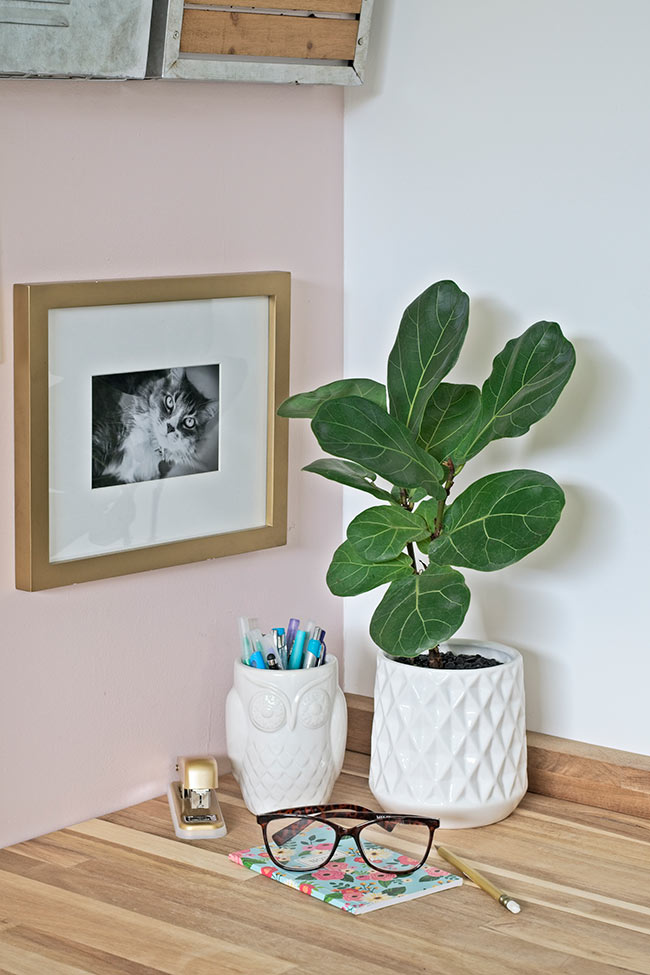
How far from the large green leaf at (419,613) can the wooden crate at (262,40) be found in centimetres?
48

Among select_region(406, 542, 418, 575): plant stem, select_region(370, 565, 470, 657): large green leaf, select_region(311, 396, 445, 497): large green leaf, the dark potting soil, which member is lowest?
the dark potting soil

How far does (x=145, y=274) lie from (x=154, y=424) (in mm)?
132

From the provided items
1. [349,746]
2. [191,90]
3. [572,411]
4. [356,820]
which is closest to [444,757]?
[356,820]

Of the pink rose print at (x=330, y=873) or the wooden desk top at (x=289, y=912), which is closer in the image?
the wooden desk top at (x=289, y=912)

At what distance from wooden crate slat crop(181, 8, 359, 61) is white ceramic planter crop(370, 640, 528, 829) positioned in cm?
56

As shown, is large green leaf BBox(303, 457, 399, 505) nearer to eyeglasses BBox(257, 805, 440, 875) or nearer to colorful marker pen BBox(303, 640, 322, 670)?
colorful marker pen BBox(303, 640, 322, 670)

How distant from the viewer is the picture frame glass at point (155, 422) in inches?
43.9

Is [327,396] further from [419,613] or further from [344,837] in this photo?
[344,837]

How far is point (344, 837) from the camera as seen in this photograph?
1.10 m

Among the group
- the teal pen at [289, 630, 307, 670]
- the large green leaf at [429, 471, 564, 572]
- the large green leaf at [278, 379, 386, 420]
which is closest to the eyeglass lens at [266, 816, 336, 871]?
the teal pen at [289, 630, 307, 670]

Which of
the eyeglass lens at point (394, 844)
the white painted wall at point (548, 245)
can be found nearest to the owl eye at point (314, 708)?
the eyeglass lens at point (394, 844)

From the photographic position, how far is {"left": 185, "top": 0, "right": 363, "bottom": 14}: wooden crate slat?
3.76 ft

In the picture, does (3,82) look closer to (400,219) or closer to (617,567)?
(400,219)

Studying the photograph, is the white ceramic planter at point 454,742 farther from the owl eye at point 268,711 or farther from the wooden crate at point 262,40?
the wooden crate at point 262,40
